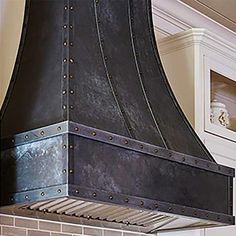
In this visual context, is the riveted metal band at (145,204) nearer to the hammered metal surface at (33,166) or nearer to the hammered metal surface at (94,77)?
→ the hammered metal surface at (33,166)

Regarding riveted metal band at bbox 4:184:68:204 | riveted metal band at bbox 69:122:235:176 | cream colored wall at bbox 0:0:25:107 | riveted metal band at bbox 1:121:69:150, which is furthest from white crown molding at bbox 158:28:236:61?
riveted metal band at bbox 4:184:68:204

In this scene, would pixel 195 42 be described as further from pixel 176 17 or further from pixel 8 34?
pixel 8 34

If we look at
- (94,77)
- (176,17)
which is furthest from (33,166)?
(176,17)

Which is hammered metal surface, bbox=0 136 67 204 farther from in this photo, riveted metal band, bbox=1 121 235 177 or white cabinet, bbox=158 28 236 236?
white cabinet, bbox=158 28 236 236

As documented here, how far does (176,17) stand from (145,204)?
152cm

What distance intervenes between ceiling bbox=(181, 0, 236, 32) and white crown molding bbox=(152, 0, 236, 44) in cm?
3

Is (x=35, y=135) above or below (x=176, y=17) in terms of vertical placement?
below

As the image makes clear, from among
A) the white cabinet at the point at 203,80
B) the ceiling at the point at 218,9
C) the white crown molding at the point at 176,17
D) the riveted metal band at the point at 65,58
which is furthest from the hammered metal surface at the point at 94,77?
the ceiling at the point at 218,9

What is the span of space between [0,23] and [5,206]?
78 cm

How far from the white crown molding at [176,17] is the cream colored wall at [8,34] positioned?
953 millimetres

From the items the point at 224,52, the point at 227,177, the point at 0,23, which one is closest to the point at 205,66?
the point at 224,52

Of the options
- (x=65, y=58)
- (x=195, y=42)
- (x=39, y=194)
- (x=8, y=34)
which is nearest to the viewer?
(x=39, y=194)

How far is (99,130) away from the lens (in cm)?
200

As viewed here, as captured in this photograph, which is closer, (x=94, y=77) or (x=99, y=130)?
(x=99, y=130)
